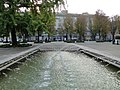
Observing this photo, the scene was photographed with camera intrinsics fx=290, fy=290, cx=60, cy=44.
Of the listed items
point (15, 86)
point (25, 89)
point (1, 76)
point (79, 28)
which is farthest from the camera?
point (79, 28)

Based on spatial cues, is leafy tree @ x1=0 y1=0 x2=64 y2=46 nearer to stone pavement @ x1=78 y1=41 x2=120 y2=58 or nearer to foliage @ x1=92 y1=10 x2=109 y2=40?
stone pavement @ x1=78 y1=41 x2=120 y2=58

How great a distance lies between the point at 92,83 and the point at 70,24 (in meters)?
85.1

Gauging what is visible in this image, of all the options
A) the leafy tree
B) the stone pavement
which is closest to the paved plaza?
the stone pavement

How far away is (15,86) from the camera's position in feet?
33.9

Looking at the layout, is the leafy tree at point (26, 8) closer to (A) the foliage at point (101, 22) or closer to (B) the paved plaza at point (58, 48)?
(B) the paved plaza at point (58, 48)

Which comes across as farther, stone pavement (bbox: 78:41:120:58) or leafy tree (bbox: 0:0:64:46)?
leafy tree (bbox: 0:0:64:46)

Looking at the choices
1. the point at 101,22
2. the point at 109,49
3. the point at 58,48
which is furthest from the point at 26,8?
the point at 101,22

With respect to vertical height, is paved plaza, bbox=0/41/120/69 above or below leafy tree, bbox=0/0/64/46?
below

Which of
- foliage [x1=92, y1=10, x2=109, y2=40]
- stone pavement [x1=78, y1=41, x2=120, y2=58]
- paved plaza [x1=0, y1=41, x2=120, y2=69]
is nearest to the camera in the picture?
paved plaza [x1=0, y1=41, x2=120, y2=69]

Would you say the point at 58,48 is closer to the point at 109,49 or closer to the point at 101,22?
the point at 109,49

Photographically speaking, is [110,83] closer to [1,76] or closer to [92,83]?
[92,83]

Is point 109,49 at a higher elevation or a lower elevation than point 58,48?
higher

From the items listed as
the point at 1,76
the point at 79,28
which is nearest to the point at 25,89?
the point at 1,76

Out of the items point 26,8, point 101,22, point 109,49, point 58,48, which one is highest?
point 26,8
